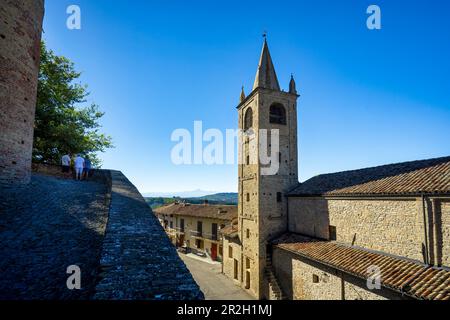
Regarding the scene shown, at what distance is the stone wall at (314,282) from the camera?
9422 mm

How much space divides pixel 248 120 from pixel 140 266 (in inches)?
713

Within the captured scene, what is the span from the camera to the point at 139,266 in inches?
129

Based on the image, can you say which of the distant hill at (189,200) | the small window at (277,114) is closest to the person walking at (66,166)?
the small window at (277,114)

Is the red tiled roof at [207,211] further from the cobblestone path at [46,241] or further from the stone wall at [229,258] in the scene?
the cobblestone path at [46,241]

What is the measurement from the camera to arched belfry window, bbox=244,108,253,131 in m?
19.9

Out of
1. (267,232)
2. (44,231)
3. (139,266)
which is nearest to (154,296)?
(139,266)

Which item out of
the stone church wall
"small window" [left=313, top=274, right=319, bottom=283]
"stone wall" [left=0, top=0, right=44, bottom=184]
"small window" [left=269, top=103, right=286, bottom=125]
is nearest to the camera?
"stone wall" [left=0, top=0, right=44, bottom=184]

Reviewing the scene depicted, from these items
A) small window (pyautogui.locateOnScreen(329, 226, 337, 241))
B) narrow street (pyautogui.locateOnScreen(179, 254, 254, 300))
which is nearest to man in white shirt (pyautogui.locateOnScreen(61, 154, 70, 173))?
narrow street (pyautogui.locateOnScreen(179, 254, 254, 300))

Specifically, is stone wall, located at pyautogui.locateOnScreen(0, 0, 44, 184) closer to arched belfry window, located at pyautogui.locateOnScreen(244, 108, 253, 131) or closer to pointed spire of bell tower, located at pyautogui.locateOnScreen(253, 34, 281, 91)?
pointed spire of bell tower, located at pyautogui.locateOnScreen(253, 34, 281, 91)

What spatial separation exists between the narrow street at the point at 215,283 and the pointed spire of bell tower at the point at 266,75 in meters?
16.3

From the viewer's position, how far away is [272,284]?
49.4 feet

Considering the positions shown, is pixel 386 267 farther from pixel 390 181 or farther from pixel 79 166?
pixel 79 166

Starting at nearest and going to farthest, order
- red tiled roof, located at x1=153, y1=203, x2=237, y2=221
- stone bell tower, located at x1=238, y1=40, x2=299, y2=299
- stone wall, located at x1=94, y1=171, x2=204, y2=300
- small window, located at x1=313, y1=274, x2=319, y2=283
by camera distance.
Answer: stone wall, located at x1=94, y1=171, x2=204, y2=300, small window, located at x1=313, y1=274, x2=319, y2=283, stone bell tower, located at x1=238, y1=40, x2=299, y2=299, red tiled roof, located at x1=153, y1=203, x2=237, y2=221

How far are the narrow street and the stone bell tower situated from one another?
3.41 feet
